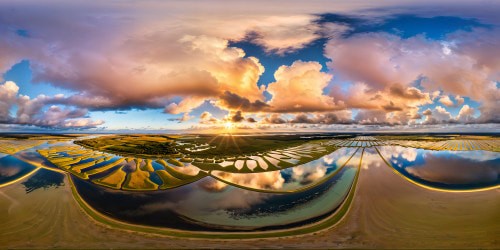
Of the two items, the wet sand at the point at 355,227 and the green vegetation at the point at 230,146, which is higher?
the green vegetation at the point at 230,146

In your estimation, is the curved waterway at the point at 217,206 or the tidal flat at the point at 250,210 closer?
the tidal flat at the point at 250,210

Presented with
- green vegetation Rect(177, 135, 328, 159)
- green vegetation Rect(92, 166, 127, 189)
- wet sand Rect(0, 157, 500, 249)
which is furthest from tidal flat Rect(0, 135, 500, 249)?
green vegetation Rect(177, 135, 328, 159)

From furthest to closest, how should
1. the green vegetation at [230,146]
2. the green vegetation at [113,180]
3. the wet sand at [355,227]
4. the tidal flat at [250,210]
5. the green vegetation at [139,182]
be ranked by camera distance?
the green vegetation at [230,146]
the green vegetation at [113,180]
the green vegetation at [139,182]
the tidal flat at [250,210]
the wet sand at [355,227]

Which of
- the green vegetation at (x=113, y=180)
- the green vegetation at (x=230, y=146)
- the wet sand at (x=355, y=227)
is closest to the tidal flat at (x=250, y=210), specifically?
the wet sand at (x=355, y=227)

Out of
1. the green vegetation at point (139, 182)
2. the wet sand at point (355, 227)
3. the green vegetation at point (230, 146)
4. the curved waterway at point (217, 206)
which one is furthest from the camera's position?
the green vegetation at point (230, 146)

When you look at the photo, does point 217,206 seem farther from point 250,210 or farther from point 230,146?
point 230,146

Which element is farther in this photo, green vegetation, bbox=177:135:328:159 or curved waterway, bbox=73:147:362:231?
green vegetation, bbox=177:135:328:159

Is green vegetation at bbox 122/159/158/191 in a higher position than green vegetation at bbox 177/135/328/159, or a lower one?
lower

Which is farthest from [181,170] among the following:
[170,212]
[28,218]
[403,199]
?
[403,199]

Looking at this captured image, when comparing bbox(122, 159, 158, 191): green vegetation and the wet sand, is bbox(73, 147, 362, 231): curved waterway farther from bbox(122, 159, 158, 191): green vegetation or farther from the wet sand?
the wet sand

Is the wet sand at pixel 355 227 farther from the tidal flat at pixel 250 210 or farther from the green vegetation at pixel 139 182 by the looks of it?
the green vegetation at pixel 139 182
